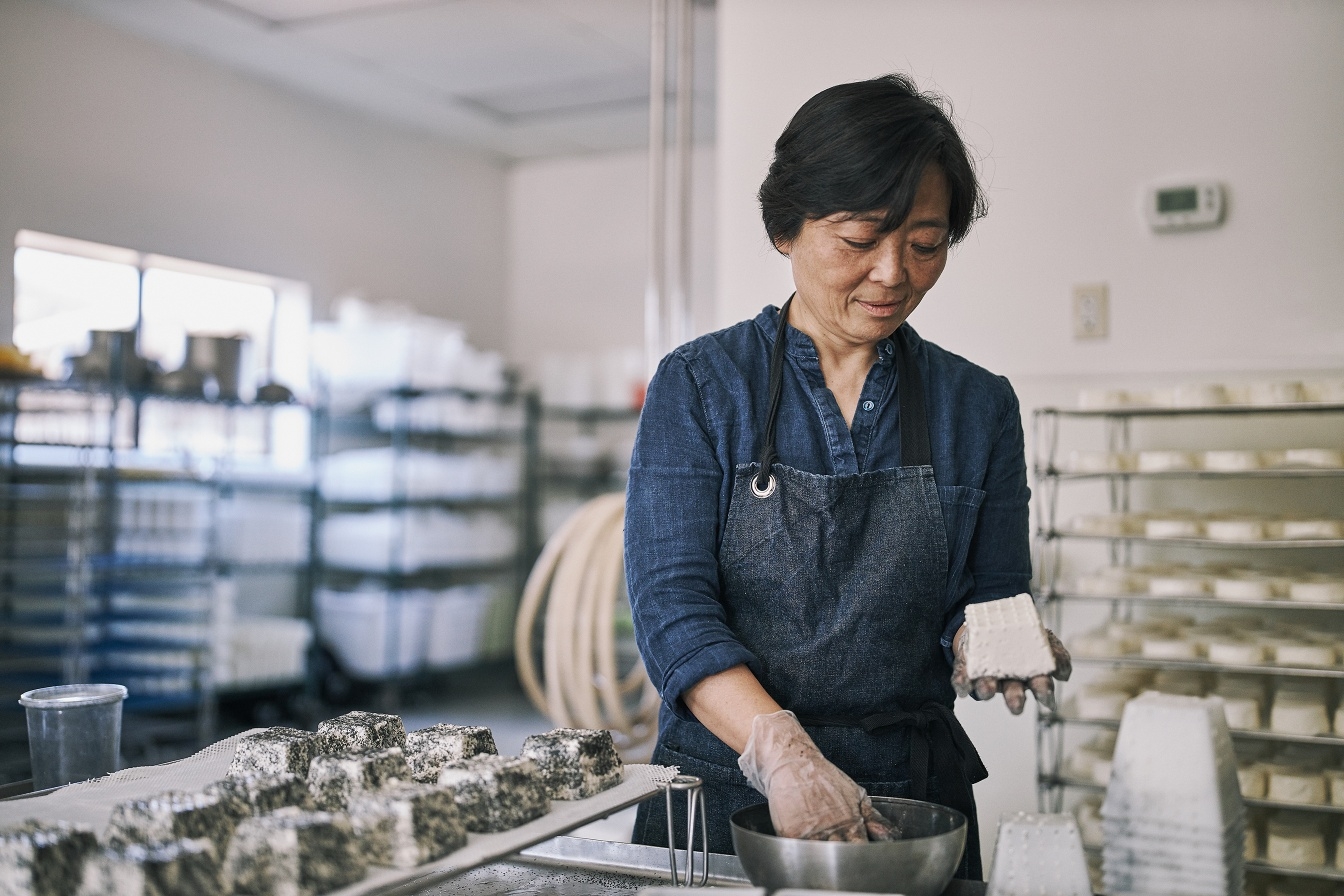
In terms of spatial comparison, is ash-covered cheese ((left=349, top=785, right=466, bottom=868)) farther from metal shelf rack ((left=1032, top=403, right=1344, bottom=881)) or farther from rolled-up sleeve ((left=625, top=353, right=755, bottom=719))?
metal shelf rack ((left=1032, top=403, right=1344, bottom=881))

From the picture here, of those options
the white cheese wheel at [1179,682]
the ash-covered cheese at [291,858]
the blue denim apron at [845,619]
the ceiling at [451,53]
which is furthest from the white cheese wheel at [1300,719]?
the ceiling at [451,53]

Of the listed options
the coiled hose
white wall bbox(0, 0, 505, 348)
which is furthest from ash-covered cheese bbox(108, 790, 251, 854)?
white wall bbox(0, 0, 505, 348)

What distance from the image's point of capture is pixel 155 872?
0.88m

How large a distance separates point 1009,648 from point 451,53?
469cm

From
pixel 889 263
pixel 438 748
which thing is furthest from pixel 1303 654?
pixel 438 748

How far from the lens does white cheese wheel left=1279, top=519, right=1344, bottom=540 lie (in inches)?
94.4

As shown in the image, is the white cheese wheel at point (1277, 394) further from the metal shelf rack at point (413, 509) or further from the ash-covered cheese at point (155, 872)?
the metal shelf rack at point (413, 509)

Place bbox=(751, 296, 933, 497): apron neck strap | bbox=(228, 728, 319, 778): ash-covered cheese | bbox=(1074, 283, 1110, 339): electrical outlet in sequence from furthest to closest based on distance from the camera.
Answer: bbox=(1074, 283, 1110, 339): electrical outlet < bbox=(751, 296, 933, 497): apron neck strap < bbox=(228, 728, 319, 778): ash-covered cheese

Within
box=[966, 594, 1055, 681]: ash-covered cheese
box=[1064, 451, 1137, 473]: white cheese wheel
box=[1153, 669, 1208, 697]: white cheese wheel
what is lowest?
box=[1153, 669, 1208, 697]: white cheese wheel

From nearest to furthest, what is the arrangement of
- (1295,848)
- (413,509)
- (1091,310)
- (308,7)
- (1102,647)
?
(1295,848)
(1102,647)
(1091,310)
(308,7)
(413,509)

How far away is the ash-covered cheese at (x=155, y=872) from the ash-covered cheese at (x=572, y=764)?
0.34 metres

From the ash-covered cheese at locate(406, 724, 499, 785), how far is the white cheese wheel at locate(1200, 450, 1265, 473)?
1.84 meters

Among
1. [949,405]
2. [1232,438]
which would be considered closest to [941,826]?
[949,405]

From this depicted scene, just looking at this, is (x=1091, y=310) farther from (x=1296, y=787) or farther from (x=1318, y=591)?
(x=1296, y=787)
